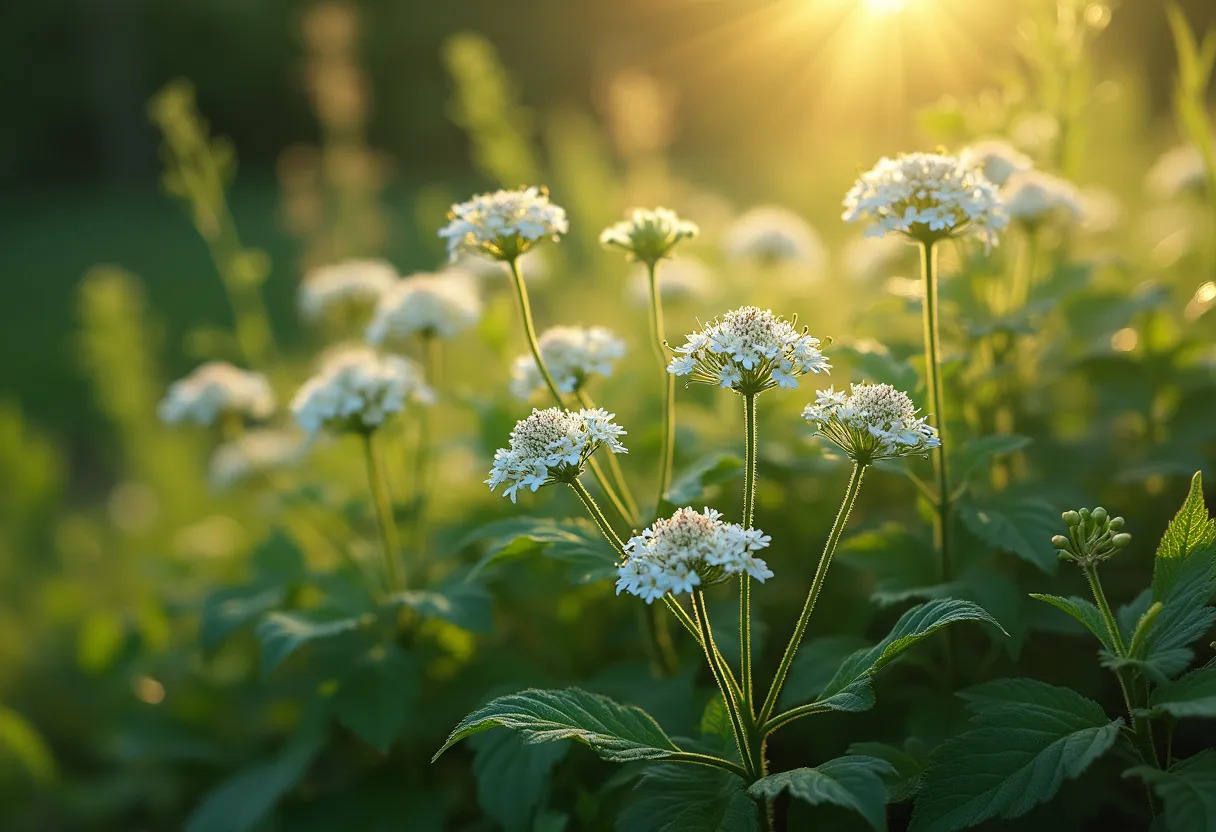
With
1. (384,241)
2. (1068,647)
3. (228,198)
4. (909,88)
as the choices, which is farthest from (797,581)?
(228,198)

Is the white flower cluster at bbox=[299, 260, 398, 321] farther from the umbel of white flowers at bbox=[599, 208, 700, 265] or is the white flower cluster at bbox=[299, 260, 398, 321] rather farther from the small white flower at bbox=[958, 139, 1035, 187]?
the small white flower at bbox=[958, 139, 1035, 187]

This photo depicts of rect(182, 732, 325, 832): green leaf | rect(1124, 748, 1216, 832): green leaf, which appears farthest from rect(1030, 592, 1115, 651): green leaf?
rect(182, 732, 325, 832): green leaf

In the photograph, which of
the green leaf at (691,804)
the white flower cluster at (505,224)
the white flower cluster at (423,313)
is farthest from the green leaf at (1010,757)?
the white flower cluster at (423,313)

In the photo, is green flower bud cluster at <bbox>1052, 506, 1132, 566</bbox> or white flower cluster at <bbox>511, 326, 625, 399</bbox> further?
white flower cluster at <bbox>511, 326, 625, 399</bbox>

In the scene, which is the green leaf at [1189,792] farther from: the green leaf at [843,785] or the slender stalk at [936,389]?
the slender stalk at [936,389]

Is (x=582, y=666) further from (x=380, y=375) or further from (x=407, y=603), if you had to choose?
(x=380, y=375)

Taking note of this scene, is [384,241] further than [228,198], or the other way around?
[228,198]

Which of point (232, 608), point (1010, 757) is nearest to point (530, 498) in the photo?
point (232, 608)
